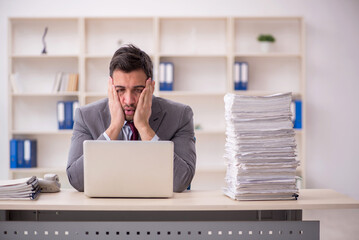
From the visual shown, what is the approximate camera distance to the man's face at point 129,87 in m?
2.26

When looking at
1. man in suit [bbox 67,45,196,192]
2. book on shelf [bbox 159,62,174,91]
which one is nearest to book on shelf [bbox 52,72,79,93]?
book on shelf [bbox 159,62,174,91]

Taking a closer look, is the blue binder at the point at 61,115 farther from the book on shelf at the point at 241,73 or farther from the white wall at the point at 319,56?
the book on shelf at the point at 241,73

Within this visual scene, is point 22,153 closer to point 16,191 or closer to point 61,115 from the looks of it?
point 61,115

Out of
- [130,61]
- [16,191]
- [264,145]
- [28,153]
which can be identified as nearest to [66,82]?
[28,153]

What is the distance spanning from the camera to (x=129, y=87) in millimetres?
2270

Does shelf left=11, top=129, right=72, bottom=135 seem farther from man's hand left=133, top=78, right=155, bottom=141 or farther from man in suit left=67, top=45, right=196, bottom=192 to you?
man's hand left=133, top=78, right=155, bottom=141

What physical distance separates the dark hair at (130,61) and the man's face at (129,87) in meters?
0.02

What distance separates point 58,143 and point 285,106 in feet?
12.5

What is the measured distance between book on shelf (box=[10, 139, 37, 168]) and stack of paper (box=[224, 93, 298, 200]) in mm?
3589

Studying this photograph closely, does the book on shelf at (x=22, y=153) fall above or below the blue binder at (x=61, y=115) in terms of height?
below

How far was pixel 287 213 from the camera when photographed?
1749 millimetres

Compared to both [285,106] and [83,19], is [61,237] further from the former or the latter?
[83,19]

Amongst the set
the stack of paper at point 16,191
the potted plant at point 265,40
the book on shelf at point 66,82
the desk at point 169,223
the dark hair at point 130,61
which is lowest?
the desk at point 169,223

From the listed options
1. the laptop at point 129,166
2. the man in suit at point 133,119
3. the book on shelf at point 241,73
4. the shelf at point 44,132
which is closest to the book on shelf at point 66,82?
the shelf at point 44,132
